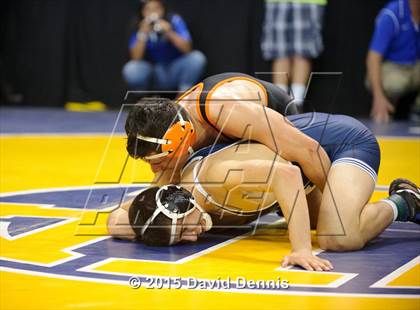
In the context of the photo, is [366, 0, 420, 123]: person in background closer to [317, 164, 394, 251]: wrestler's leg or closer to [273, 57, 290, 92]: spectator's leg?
[273, 57, 290, 92]: spectator's leg

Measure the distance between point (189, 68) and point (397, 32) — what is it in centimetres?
253

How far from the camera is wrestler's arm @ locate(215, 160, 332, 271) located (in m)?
4.04

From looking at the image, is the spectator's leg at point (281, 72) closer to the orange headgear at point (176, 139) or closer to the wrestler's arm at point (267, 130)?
the wrestler's arm at point (267, 130)

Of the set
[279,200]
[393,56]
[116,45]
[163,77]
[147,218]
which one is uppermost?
[279,200]

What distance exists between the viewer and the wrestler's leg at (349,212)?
4.41 metres

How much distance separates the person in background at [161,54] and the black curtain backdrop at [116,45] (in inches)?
14.4

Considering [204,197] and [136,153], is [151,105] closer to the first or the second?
[136,153]

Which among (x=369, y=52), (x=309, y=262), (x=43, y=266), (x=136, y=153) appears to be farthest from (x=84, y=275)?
(x=369, y=52)

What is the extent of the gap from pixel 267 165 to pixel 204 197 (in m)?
0.40

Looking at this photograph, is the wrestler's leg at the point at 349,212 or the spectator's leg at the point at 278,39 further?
the spectator's leg at the point at 278,39

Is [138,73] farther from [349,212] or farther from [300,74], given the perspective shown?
[349,212]

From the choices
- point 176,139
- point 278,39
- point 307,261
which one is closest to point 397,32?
point 278,39

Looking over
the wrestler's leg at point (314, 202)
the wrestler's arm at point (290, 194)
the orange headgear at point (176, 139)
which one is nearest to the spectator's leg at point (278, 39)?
the wrestler's leg at point (314, 202)

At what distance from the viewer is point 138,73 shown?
36.9 ft
